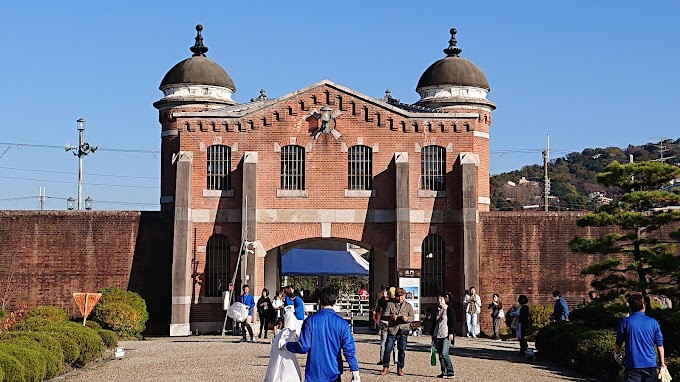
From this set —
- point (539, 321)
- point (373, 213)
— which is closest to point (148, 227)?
point (373, 213)

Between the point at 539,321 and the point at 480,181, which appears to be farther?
the point at 480,181

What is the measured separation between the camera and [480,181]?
42781 mm

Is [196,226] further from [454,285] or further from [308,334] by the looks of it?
[308,334]

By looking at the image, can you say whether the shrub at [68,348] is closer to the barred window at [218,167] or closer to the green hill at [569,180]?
the barred window at [218,167]

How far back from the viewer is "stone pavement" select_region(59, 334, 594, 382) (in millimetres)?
22984

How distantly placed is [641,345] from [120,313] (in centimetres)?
2423

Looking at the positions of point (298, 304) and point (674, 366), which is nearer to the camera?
point (674, 366)

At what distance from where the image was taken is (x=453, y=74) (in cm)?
4325

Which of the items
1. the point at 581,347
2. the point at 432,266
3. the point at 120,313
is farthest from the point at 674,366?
the point at 120,313

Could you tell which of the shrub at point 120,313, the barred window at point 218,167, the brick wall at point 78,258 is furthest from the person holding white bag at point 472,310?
the shrub at point 120,313

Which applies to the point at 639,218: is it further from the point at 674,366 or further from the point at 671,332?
the point at 674,366

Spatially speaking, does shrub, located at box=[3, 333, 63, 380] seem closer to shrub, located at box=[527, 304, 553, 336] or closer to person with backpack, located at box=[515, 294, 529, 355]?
person with backpack, located at box=[515, 294, 529, 355]

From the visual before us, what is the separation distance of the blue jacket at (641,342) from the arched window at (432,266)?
77.6ft

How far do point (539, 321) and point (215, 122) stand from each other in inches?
501
